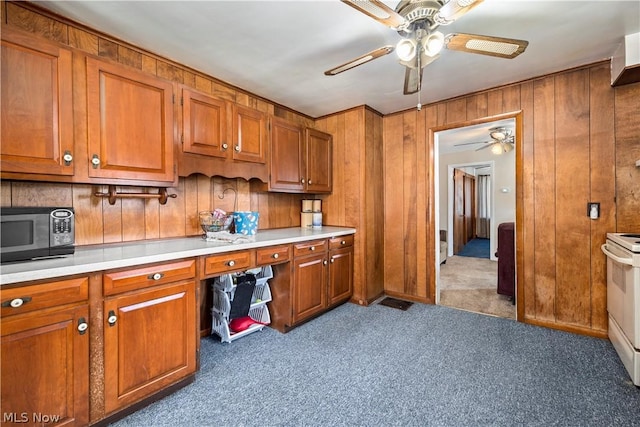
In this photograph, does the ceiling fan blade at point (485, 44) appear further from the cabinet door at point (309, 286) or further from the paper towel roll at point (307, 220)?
the paper towel roll at point (307, 220)

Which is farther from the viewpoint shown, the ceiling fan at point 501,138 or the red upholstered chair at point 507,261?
the ceiling fan at point 501,138

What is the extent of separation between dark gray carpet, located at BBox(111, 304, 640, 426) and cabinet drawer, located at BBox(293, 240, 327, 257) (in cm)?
72

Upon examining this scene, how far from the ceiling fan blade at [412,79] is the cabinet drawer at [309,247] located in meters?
1.57

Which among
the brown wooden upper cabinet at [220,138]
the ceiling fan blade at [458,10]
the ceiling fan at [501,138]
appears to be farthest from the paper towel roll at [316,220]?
the ceiling fan at [501,138]

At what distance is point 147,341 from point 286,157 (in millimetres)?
1972

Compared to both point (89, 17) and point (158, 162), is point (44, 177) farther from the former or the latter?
point (89, 17)

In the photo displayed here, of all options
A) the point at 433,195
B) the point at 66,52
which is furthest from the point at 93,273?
the point at 433,195

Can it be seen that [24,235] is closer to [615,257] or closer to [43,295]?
[43,295]

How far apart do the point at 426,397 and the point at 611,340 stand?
1.83 meters

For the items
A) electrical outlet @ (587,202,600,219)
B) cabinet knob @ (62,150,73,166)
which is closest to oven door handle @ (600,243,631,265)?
electrical outlet @ (587,202,600,219)

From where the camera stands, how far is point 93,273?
1.38 metres

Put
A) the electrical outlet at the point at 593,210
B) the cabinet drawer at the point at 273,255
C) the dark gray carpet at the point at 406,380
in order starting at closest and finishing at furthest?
1. the dark gray carpet at the point at 406,380
2. the cabinet drawer at the point at 273,255
3. the electrical outlet at the point at 593,210

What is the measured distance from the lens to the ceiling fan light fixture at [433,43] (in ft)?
4.71

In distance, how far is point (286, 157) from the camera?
289 centimetres
